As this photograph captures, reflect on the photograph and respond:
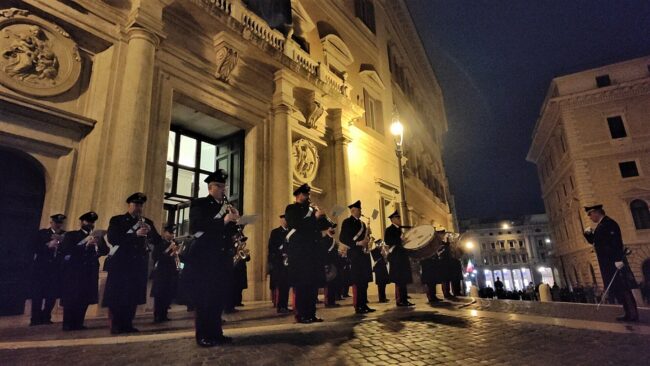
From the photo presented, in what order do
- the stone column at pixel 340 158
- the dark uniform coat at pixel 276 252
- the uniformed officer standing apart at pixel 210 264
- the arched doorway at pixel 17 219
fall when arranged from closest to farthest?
the uniformed officer standing apart at pixel 210 264 < the arched doorway at pixel 17 219 < the dark uniform coat at pixel 276 252 < the stone column at pixel 340 158

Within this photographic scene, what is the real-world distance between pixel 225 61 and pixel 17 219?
587cm

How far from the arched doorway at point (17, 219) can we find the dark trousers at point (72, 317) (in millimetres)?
2453

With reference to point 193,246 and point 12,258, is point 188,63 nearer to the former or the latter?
point 12,258

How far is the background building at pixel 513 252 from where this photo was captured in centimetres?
7062

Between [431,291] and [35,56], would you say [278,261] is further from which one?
[35,56]

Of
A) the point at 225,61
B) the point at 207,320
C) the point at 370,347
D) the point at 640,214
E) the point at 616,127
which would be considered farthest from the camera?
the point at 616,127

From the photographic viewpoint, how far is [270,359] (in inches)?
120

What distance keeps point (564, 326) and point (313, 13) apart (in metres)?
14.1

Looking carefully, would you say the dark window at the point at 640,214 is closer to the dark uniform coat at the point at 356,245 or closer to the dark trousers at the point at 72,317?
the dark uniform coat at the point at 356,245

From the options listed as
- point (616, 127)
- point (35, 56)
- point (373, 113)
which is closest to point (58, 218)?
point (35, 56)

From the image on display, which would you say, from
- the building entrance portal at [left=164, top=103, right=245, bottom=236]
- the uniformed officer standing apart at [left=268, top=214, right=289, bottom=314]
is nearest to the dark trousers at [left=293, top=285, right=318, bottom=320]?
the uniformed officer standing apart at [left=268, top=214, right=289, bottom=314]

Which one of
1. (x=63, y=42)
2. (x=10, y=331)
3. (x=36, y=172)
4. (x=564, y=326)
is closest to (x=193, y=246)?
(x=10, y=331)

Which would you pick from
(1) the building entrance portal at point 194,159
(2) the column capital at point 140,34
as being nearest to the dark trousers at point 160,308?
(1) the building entrance portal at point 194,159

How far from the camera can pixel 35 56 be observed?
6.52 meters
